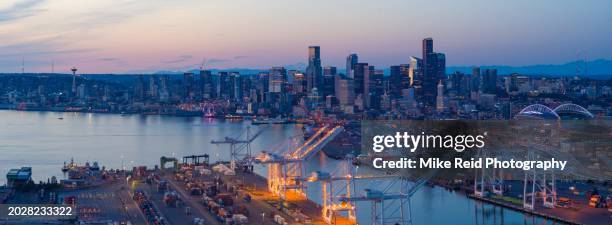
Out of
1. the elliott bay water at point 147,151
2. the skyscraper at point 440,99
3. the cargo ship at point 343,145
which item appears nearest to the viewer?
the elliott bay water at point 147,151

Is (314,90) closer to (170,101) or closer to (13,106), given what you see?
(170,101)

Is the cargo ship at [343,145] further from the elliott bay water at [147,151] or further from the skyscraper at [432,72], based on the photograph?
the skyscraper at [432,72]

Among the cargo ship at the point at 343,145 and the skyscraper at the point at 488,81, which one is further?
the skyscraper at the point at 488,81

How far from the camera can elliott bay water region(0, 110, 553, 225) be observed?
9.42m

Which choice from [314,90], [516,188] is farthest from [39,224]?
[314,90]

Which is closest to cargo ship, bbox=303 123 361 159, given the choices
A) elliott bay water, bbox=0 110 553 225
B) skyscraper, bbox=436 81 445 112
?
elliott bay water, bbox=0 110 553 225

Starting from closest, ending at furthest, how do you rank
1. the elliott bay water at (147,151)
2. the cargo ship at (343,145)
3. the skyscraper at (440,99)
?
the elliott bay water at (147,151) < the cargo ship at (343,145) < the skyscraper at (440,99)

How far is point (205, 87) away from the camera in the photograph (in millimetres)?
44500

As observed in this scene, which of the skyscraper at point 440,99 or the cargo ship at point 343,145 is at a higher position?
the skyscraper at point 440,99

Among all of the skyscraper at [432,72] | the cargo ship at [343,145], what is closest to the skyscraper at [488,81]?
the skyscraper at [432,72]

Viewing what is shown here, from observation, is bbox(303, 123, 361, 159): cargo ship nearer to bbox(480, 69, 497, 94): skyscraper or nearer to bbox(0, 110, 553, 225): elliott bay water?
bbox(0, 110, 553, 225): elliott bay water

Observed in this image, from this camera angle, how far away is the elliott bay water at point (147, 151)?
30.9 feet

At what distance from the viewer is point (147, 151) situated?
55.4 feet

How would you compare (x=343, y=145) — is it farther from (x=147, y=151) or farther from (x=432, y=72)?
(x=432, y=72)
